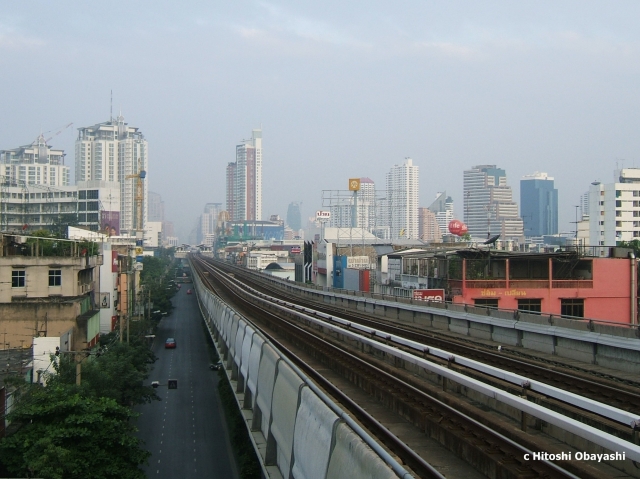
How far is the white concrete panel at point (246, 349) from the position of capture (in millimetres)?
16567

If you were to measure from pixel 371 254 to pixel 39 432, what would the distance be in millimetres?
52400

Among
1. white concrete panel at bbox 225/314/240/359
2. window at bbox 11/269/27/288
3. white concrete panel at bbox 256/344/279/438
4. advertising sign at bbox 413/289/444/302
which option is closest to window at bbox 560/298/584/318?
advertising sign at bbox 413/289/444/302

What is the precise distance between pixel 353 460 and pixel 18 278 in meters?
24.4

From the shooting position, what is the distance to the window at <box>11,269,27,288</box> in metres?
27.6

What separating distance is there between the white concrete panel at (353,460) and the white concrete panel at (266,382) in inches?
185

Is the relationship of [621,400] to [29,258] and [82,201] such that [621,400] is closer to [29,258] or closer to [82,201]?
[29,258]

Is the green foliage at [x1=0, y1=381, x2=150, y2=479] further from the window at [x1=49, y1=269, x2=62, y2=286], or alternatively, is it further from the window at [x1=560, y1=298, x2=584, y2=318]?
the window at [x1=560, y1=298, x2=584, y2=318]

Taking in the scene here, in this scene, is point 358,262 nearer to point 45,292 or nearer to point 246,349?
point 45,292

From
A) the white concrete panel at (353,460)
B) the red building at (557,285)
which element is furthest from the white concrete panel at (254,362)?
the red building at (557,285)

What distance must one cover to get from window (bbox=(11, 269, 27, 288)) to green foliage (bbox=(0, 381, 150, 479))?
43.6 ft

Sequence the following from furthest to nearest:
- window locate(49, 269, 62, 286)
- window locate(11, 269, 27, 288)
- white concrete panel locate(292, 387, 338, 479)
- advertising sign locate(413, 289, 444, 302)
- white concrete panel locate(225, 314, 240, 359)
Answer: advertising sign locate(413, 289, 444, 302)
window locate(49, 269, 62, 286)
window locate(11, 269, 27, 288)
white concrete panel locate(225, 314, 240, 359)
white concrete panel locate(292, 387, 338, 479)

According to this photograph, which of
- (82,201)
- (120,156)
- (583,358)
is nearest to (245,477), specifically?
(583,358)

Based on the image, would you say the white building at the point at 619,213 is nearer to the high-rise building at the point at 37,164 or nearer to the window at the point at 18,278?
the window at the point at 18,278

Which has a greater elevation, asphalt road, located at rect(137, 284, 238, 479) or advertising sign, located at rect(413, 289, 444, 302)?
advertising sign, located at rect(413, 289, 444, 302)
